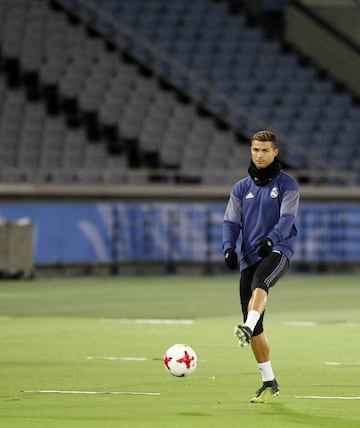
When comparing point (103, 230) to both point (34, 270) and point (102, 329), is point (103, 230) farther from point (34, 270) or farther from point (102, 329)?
point (102, 329)

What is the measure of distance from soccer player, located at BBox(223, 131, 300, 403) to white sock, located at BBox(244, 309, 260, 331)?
0.64ft

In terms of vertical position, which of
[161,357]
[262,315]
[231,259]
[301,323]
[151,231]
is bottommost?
[151,231]

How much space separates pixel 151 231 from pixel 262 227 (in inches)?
938

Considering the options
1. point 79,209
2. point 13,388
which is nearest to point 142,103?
point 79,209

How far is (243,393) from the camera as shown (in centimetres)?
1295

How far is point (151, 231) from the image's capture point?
120ft

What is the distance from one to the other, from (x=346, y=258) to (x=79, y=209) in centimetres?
789

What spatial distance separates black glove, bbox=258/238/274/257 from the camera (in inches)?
491

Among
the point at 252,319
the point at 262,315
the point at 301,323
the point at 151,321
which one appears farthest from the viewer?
the point at 151,321

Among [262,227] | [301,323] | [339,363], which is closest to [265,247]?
[262,227]

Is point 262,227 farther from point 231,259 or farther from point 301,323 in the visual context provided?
point 301,323

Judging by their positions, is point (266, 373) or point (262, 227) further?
point (262, 227)

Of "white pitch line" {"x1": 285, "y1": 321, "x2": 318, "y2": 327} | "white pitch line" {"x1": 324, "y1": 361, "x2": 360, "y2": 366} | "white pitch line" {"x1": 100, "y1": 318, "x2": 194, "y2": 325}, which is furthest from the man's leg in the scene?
"white pitch line" {"x1": 100, "y1": 318, "x2": 194, "y2": 325}

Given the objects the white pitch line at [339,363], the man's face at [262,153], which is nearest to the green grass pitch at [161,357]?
the white pitch line at [339,363]
